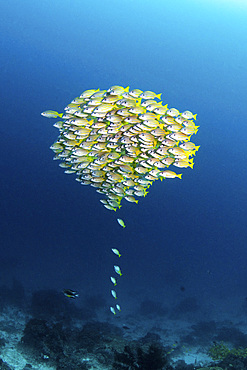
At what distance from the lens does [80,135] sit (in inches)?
286

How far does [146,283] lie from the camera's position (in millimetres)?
37500

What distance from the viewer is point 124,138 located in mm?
6918

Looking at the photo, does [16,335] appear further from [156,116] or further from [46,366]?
[156,116]

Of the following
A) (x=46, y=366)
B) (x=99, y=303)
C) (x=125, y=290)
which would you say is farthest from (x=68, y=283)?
(x=46, y=366)

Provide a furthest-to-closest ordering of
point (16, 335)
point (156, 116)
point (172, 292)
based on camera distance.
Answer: point (172, 292) → point (16, 335) → point (156, 116)

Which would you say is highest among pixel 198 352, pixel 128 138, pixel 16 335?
pixel 128 138

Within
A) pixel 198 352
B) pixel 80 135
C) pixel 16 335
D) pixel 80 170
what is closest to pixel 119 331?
pixel 198 352

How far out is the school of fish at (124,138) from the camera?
6684 millimetres

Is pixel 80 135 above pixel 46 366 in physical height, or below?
above

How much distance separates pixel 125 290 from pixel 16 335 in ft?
63.0

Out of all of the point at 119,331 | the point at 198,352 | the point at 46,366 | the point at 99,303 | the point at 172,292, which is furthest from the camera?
the point at 172,292

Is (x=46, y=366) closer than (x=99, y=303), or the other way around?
(x=46, y=366)

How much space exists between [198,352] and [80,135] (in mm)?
13346

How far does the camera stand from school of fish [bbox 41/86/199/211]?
6684 mm
